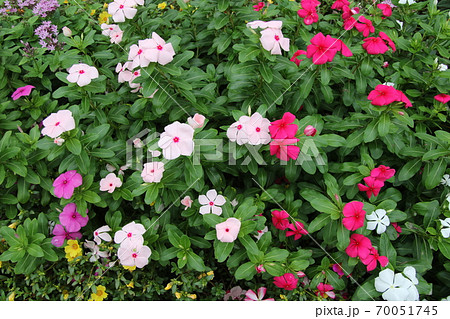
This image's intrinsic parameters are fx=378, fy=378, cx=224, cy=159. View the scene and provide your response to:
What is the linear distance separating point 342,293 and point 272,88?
1272 mm

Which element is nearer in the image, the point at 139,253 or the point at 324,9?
the point at 139,253

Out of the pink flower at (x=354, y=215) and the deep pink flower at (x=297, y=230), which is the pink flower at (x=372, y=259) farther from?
the deep pink flower at (x=297, y=230)

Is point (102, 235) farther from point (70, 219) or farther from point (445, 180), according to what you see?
point (445, 180)

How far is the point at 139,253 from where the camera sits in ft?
6.31

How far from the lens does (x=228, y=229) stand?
179 centimetres

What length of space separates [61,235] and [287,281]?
1314 millimetres

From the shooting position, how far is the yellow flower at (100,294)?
2102mm

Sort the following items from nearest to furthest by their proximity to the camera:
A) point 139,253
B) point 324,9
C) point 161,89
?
point 139,253 → point 161,89 → point 324,9

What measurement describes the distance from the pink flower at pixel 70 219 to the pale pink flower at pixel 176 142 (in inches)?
32.2

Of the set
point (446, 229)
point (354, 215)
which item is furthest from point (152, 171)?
point (446, 229)

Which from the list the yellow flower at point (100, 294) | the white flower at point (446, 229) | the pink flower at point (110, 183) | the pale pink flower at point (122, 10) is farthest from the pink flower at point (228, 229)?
the pale pink flower at point (122, 10)

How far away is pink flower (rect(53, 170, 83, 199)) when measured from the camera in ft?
6.63

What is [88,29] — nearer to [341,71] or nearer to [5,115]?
[5,115]
